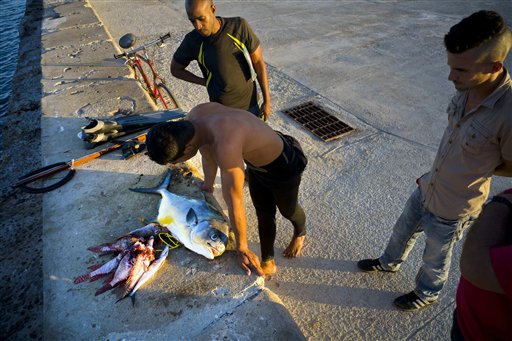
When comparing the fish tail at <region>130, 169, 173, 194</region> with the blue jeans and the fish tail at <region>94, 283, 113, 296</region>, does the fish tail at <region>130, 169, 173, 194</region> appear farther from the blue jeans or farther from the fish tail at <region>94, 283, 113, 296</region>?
the blue jeans

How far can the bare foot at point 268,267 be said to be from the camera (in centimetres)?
303

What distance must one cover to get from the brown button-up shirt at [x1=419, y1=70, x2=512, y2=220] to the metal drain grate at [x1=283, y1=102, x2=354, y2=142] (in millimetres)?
2532

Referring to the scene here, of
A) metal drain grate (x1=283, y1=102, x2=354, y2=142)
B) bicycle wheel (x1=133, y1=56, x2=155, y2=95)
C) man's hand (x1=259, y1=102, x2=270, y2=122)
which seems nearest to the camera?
man's hand (x1=259, y1=102, x2=270, y2=122)

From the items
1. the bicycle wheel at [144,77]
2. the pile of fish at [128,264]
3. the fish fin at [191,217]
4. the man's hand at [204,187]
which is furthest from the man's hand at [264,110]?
the bicycle wheel at [144,77]

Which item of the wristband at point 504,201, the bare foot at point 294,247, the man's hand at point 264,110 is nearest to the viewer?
the wristband at point 504,201

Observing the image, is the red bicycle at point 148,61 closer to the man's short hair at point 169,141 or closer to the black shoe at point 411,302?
the man's short hair at point 169,141

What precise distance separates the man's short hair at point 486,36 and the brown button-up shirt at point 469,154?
0.19m

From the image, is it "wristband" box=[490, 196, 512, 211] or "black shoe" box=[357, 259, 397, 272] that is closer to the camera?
"wristband" box=[490, 196, 512, 211]

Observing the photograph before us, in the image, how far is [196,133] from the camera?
7.70 ft

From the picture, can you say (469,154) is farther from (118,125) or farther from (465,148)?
(118,125)

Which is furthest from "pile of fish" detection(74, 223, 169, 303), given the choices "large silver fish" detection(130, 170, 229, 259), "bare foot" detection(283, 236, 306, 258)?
"bare foot" detection(283, 236, 306, 258)

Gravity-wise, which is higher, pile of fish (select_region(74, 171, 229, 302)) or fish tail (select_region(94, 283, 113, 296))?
pile of fish (select_region(74, 171, 229, 302))

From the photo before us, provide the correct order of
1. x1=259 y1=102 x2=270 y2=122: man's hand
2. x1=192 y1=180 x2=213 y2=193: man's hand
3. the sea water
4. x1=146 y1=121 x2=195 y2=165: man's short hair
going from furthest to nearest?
1. the sea water
2. x1=259 y1=102 x2=270 y2=122: man's hand
3. x1=192 y1=180 x2=213 y2=193: man's hand
4. x1=146 y1=121 x2=195 y2=165: man's short hair

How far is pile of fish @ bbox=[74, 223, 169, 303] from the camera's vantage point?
2.64 m
